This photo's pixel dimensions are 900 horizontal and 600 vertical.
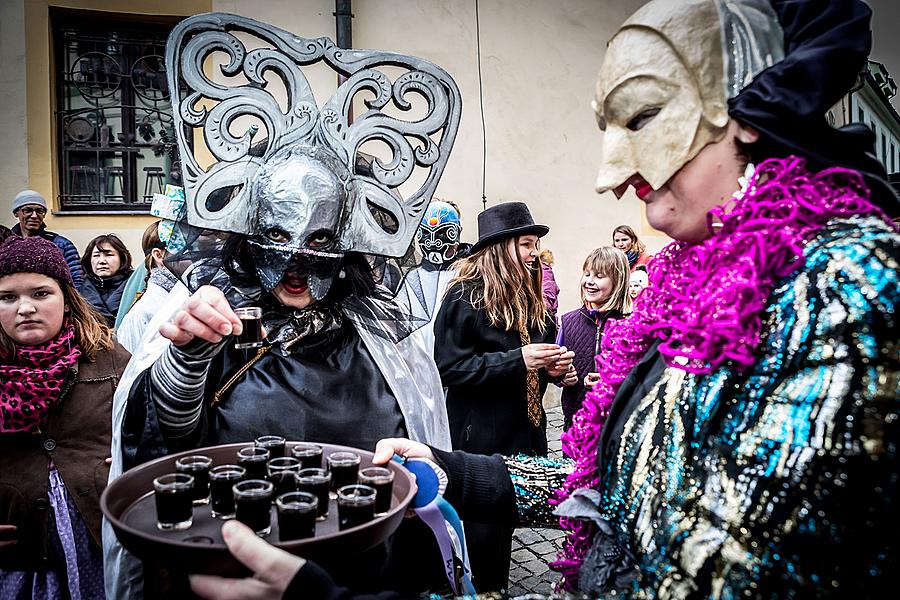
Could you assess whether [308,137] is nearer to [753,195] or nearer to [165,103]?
[753,195]

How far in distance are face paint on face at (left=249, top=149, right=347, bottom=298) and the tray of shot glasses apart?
63 centimetres

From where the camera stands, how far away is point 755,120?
123 cm

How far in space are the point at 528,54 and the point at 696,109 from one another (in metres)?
7.72

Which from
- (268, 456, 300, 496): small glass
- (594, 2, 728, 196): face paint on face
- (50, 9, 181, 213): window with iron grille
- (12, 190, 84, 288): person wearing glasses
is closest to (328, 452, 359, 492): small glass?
(268, 456, 300, 496): small glass

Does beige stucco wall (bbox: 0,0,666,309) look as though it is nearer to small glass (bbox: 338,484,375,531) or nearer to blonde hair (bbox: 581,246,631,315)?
blonde hair (bbox: 581,246,631,315)

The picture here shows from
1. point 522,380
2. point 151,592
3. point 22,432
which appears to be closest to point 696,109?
point 151,592

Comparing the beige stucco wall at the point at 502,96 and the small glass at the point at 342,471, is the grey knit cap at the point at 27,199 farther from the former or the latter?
the small glass at the point at 342,471

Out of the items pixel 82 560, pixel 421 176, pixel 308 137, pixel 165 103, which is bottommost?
pixel 82 560

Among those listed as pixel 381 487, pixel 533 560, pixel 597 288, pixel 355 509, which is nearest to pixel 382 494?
pixel 381 487

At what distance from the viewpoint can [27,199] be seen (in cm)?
660

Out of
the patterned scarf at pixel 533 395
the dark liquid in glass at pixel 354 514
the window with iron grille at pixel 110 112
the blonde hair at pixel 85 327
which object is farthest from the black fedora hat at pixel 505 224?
the window with iron grille at pixel 110 112

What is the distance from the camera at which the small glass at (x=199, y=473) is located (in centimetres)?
165

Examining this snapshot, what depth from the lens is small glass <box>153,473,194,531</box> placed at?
4.90 feet

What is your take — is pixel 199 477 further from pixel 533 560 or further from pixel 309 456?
pixel 533 560
